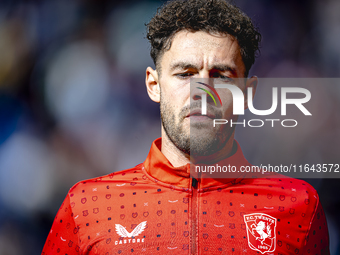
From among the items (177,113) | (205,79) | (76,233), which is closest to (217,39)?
(205,79)

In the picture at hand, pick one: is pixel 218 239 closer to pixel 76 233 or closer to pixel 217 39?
pixel 76 233

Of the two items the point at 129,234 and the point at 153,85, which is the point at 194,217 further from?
the point at 153,85

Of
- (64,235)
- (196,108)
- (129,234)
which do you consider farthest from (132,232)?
(196,108)

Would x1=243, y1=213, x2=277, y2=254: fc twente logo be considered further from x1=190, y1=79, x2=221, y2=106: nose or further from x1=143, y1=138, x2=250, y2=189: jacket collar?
x1=190, y1=79, x2=221, y2=106: nose

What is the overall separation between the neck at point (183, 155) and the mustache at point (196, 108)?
15 cm

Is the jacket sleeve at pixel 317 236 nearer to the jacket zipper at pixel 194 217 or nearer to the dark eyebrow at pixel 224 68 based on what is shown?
the jacket zipper at pixel 194 217

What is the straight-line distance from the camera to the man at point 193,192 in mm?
1396

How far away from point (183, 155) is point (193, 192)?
19cm

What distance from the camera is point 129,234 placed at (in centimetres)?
141

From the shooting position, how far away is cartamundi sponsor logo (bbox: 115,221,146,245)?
4.57 ft

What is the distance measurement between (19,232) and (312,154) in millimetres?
1877

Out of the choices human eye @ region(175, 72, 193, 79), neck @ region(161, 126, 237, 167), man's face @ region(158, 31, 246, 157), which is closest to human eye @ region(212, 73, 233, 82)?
man's face @ region(158, 31, 246, 157)

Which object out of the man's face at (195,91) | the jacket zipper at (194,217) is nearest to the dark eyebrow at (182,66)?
the man's face at (195,91)

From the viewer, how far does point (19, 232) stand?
210cm
